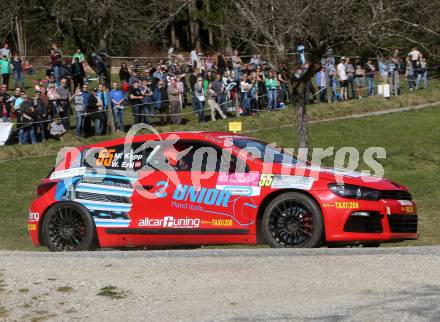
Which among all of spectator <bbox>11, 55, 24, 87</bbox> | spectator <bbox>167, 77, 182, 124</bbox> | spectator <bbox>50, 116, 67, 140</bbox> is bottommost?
spectator <bbox>50, 116, 67, 140</bbox>

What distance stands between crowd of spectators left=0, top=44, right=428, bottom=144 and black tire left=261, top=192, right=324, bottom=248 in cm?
1080

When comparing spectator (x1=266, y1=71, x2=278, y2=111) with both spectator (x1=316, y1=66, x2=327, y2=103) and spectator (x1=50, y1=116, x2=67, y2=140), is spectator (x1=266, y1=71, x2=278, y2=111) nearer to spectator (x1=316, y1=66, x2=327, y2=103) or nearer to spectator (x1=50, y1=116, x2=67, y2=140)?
spectator (x1=316, y1=66, x2=327, y2=103)

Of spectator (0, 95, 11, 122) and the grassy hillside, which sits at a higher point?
spectator (0, 95, 11, 122)

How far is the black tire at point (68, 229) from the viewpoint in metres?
11.1

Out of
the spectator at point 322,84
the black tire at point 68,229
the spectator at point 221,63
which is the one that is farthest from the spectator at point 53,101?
the black tire at point 68,229

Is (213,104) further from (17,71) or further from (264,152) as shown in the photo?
(264,152)

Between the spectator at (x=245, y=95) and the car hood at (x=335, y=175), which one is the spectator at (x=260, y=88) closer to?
the spectator at (x=245, y=95)

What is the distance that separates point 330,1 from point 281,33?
1.34 metres

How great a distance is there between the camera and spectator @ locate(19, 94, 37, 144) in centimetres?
2373

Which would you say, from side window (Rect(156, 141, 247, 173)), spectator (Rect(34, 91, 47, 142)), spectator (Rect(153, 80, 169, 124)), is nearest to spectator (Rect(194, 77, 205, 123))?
spectator (Rect(153, 80, 169, 124))

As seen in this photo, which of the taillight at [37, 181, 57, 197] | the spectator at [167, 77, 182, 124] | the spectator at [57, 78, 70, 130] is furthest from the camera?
the spectator at [167, 77, 182, 124]

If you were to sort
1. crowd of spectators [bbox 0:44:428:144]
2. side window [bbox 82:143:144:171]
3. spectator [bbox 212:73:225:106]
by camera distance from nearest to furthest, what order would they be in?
side window [bbox 82:143:144:171], crowd of spectators [bbox 0:44:428:144], spectator [bbox 212:73:225:106]

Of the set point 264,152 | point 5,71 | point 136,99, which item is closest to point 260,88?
point 136,99

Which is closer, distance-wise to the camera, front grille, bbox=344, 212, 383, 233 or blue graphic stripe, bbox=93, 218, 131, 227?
front grille, bbox=344, 212, 383, 233
